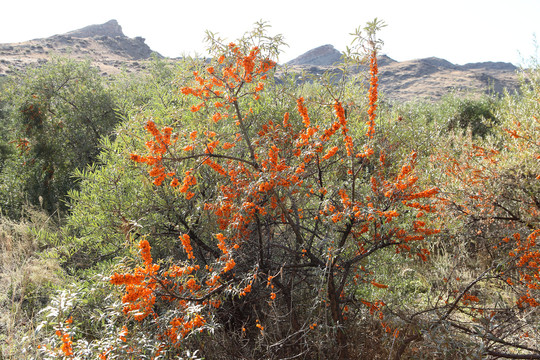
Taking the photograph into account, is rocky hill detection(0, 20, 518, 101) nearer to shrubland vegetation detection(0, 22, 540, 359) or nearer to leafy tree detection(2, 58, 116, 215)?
leafy tree detection(2, 58, 116, 215)

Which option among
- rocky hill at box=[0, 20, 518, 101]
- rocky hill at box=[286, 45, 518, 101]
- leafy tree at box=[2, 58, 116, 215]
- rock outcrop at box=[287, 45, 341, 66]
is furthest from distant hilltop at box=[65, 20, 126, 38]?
leafy tree at box=[2, 58, 116, 215]

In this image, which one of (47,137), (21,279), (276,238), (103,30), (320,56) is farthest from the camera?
(320,56)

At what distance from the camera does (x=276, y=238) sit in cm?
326

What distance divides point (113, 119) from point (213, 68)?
290 inches

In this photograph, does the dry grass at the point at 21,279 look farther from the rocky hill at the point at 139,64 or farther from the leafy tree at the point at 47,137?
the rocky hill at the point at 139,64

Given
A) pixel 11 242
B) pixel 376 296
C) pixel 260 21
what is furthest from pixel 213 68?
pixel 11 242

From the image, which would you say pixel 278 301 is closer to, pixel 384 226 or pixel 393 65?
pixel 384 226

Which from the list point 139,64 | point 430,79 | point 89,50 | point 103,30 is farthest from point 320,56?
point 89,50

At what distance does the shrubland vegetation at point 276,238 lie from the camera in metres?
2.12

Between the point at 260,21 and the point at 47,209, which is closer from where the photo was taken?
the point at 260,21

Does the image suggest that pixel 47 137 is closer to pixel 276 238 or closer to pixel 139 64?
pixel 276 238

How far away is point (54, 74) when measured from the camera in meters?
8.78

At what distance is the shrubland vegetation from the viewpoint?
212 cm

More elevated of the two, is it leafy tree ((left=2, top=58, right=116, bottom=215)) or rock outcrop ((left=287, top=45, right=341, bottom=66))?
rock outcrop ((left=287, top=45, right=341, bottom=66))
